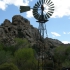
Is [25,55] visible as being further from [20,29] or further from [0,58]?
[20,29]

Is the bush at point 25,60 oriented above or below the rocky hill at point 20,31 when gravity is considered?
below

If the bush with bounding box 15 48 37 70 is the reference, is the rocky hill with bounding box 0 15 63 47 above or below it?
above

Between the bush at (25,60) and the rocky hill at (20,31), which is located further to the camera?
the rocky hill at (20,31)

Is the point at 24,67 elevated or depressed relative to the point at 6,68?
depressed

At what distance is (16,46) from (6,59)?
1918cm

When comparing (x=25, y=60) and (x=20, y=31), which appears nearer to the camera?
(x=25, y=60)

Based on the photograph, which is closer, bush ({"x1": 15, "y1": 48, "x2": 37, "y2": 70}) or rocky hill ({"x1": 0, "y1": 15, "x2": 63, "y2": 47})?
bush ({"x1": 15, "y1": 48, "x2": 37, "y2": 70})

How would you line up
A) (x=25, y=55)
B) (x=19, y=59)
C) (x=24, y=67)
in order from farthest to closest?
1. (x=25, y=55)
2. (x=19, y=59)
3. (x=24, y=67)

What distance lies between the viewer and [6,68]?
806 inches

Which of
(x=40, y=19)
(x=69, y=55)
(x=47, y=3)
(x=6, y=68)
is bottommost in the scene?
(x=69, y=55)

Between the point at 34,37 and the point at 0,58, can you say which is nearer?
the point at 0,58

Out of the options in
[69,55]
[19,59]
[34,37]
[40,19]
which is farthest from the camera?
[34,37]

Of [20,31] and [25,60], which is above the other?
[20,31]

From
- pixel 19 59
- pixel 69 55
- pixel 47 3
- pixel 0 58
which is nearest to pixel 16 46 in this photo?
pixel 69 55
